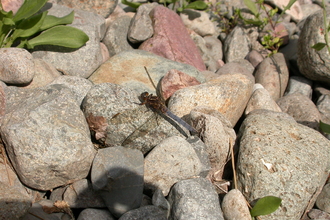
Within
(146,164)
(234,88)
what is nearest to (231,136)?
(234,88)

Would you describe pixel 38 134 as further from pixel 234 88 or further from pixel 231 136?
pixel 234 88

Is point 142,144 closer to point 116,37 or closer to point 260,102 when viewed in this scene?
point 260,102

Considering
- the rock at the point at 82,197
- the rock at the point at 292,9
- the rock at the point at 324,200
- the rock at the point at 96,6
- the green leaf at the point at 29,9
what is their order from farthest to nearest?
1. the rock at the point at 292,9
2. the rock at the point at 96,6
3. the green leaf at the point at 29,9
4. the rock at the point at 324,200
5. the rock at the point at 82,197

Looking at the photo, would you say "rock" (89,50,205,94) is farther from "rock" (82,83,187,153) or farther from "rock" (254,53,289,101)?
"rock" (254,53,289,101)

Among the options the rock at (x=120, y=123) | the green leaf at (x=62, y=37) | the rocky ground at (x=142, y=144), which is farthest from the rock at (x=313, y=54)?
the green leaf at (x=62, y=37)

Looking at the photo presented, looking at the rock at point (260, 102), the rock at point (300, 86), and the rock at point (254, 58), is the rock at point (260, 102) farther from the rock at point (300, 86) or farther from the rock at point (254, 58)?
the rock at point (254, 58)

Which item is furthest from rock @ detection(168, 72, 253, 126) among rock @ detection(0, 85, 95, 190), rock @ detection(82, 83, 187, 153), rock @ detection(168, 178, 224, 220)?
rock @ detection(0, 85, 95, 190)

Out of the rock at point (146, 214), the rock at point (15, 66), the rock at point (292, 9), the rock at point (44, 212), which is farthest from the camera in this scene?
the rock at point (292, 9)
